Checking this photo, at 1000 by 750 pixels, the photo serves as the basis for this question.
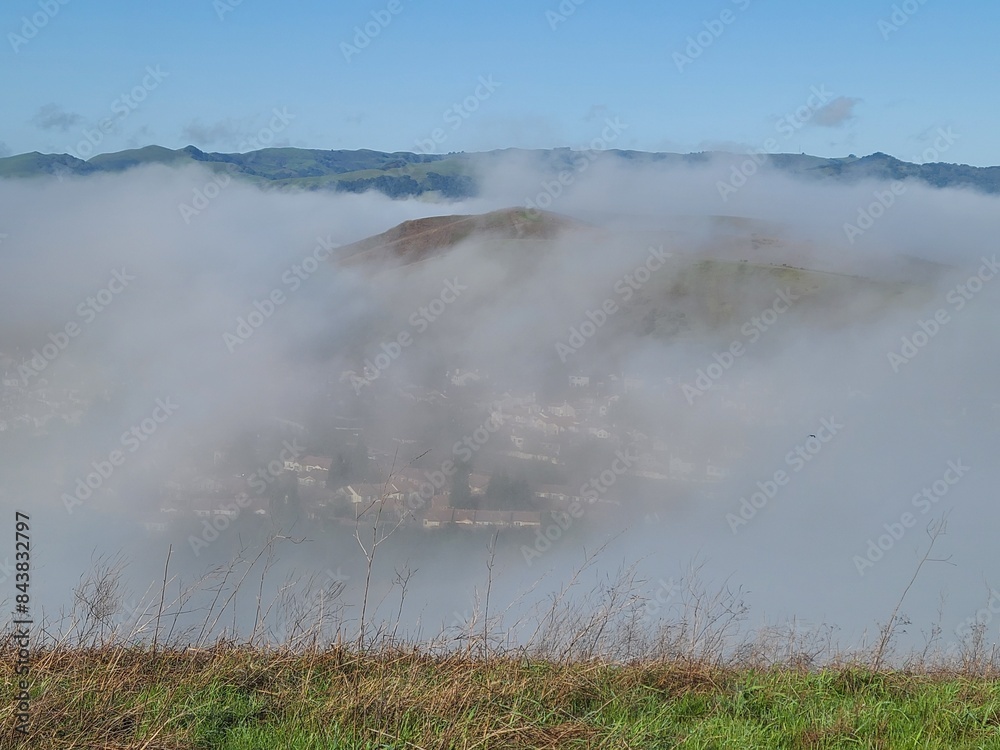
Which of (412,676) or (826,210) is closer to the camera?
(412,676)

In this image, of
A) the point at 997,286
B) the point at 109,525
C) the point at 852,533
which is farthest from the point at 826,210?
the point at 109,525

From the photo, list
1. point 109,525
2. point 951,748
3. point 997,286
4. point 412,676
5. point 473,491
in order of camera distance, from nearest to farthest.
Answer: point 951,748
point 412,676
point 473,491
point 109,525
point 997,286

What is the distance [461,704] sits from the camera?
4844mm

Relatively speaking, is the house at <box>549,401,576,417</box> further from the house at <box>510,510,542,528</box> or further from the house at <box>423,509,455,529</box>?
the house at <box>423,509,455,529</box>

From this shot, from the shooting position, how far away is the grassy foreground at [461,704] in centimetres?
452

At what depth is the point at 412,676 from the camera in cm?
526

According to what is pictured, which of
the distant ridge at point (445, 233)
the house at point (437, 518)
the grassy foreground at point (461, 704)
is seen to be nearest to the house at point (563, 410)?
the house at point (437, 518)

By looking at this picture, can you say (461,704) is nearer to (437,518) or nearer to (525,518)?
(437,518)

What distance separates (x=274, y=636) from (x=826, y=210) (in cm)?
17833

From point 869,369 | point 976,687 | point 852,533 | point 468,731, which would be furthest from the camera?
point 869,369

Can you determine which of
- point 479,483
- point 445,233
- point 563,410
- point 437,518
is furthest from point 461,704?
point 445,233

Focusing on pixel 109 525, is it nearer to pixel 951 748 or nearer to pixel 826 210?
pixel 951 748

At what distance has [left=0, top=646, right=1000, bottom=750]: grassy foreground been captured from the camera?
4.52 metres

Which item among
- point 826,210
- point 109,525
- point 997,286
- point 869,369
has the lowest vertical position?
point 109,525
